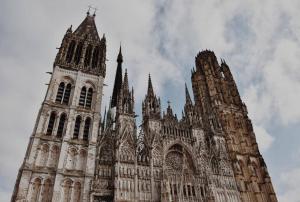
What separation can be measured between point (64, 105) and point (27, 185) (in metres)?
8.75

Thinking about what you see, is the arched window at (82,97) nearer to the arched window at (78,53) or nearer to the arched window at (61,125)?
the arched window at (61,125)

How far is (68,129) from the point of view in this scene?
83.8ft

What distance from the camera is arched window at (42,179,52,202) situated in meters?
21.6

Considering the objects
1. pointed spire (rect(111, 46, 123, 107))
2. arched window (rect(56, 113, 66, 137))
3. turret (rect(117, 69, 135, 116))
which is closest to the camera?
arched window (rect(56, 113, 66, 137))

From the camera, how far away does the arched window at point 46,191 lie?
21612 millimetres

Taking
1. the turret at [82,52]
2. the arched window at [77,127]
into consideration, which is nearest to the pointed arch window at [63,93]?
the arched window at [77,127]

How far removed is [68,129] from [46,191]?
239 inches

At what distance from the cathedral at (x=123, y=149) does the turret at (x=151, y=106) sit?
0.12m

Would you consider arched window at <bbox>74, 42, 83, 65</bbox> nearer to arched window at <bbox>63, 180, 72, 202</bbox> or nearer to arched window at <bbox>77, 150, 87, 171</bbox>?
arched window at <bbox>77, 150, 87, 171</bbox>

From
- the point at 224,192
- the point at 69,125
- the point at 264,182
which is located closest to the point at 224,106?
the point at 264,182

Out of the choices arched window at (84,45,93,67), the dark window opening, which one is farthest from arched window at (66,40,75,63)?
the dark window opening

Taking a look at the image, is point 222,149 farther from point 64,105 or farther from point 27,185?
point 27,185

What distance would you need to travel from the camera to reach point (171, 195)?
81.8ft

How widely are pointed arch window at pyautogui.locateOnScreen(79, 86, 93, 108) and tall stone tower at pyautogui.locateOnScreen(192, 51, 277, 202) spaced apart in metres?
16.2
